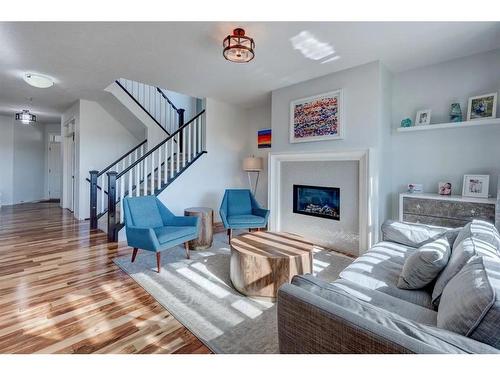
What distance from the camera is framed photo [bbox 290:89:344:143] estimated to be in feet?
11.7

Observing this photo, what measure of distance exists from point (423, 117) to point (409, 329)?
3.24 m

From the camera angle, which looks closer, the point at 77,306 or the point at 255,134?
the point at 77,306

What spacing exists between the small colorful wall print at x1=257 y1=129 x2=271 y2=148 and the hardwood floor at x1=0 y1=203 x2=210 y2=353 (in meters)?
3.19

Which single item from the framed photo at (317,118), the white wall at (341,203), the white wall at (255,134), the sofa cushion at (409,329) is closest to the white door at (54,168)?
the white wall at (255,134)

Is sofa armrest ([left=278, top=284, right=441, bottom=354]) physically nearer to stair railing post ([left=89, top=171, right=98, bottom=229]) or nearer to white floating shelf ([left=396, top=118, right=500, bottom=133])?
white floating shelf ([left=396, top=118, right=500, bottom=133])

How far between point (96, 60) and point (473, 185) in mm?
4786

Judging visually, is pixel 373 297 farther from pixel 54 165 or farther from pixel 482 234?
pixel 54 165

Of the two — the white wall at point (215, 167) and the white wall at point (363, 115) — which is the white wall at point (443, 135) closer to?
the white wall at point (363, 115)

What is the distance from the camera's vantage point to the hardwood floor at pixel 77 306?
5.44 feet

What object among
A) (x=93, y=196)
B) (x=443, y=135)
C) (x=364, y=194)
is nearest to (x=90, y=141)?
(x=93, y=196)

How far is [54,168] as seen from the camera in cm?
827

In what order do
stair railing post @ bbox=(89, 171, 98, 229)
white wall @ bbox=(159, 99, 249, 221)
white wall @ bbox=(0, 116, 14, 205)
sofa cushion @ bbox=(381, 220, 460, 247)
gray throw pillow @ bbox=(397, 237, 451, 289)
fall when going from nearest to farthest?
gray throw pillow @ bbox=(397, 237, 451, 289), sofa cushion @ bbox=(381, 220, 460, 247), stair railing post @ bbox=(89, 171, 98, 229), white wall @ bbox=(159, 99, 249, 221), white wall @ bbox=(0, 116, 14, 205)

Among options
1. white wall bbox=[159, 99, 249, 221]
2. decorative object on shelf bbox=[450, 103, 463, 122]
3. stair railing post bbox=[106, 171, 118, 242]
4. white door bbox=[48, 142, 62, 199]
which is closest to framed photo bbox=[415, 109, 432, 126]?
decorative object on shelf bbox=[450, 103, 463, 122]
